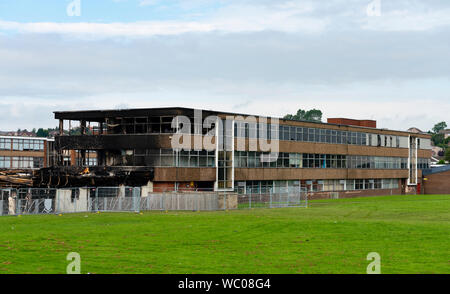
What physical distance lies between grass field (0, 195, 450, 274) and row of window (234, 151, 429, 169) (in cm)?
3817

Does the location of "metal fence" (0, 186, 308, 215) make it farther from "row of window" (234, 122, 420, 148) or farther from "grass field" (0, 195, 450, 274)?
"row of window" (234, 122, 420, 148)

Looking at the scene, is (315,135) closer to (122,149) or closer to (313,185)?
(313,185)

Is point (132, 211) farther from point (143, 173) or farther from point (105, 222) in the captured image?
point (143, 173)

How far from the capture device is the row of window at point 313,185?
7438 centimetres

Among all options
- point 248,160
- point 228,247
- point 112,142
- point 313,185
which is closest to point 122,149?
point 112,142

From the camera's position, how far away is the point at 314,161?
8662cm

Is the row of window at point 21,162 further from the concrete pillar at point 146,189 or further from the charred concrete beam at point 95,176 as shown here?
the concrete pillar at point 146,189

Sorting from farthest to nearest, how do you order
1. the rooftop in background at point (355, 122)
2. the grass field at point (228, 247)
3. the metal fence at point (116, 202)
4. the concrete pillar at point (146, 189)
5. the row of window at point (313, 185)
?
the rooftop in background at point (355, 122), the row of window at point (313, 185), the concrete pillar at point (146, 189), the metal fence at point (116, 202), the grass field at point (228, 247)

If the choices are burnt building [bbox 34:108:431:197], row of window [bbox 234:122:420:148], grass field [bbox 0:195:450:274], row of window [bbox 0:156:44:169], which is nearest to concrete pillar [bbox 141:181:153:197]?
burnt building [bbox 34:108:431:197]

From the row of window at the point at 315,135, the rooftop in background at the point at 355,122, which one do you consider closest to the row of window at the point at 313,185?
the row of window at the point at 315,135

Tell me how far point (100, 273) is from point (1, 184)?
46390 millimetres

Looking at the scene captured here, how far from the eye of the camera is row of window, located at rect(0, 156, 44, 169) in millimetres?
130250

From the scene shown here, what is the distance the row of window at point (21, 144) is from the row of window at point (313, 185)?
7299 centimetres

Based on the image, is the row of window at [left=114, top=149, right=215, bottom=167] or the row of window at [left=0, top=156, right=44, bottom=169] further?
the row of window at [left=0, top=156, right=44, bottom=169]
